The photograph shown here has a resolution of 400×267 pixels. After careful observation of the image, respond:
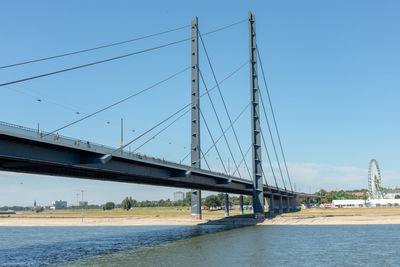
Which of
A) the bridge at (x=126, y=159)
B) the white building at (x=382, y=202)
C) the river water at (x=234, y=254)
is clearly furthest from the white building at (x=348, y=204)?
the river water at (x=234, y=254)

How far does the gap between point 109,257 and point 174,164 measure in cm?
2263

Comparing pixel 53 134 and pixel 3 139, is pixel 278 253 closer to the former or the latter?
pixel 53 134

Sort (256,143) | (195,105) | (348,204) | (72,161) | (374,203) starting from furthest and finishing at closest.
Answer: (348,204) → (374,203) → (256,143) → (195,105) → (72,161)

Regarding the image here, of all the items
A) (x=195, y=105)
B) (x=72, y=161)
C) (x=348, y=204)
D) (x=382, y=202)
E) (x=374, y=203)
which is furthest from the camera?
(x=348, y=204)

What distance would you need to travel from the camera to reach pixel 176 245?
5269 centimetres

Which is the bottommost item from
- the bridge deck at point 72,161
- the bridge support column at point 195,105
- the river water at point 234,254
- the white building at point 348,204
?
the river water at point 234,254

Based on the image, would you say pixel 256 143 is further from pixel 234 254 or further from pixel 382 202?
pixel 382 202

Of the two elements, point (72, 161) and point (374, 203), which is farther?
point (374, 203)

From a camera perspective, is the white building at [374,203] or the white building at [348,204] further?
the white building at [348,204]

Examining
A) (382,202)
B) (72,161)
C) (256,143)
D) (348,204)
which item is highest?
(256,143)

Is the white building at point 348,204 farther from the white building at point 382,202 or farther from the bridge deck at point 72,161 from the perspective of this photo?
the bridge deck at point 72,161

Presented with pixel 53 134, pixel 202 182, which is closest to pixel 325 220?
pixel 202 182

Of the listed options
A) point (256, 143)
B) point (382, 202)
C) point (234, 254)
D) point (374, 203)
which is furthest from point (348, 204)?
point (234, 254)

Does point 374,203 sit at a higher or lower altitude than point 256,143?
lower
